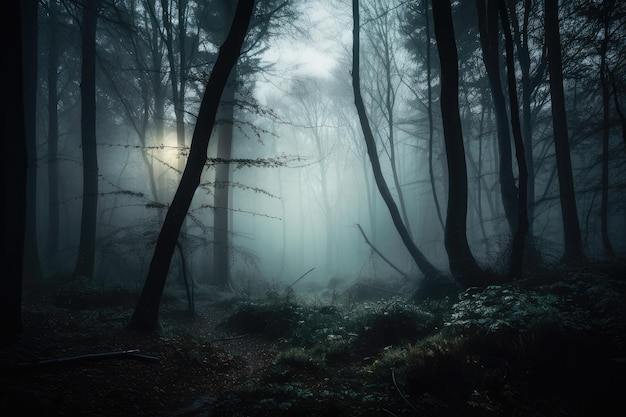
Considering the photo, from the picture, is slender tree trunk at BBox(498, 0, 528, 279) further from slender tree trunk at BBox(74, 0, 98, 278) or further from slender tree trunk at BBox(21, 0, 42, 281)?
slender tree trunk at BBox(21, 0, 42, 281)

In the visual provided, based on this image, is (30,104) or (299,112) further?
(299,112)

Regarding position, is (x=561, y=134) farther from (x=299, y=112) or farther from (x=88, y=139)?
(x=299, y=112)

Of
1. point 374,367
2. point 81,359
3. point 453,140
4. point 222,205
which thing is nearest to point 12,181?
point 81,359

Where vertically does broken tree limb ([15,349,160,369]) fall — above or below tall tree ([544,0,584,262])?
below

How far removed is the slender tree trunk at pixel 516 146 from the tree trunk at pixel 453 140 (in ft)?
3.45

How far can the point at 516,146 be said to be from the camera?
26.0ft

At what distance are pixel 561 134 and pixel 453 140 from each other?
4818mm

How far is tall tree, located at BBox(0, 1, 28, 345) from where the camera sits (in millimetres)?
4723

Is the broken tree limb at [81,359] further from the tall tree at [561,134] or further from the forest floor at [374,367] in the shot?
the tall tree at [561,134]

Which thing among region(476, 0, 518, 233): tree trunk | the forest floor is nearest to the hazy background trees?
region(476, 0, 518, 233): tree trunk

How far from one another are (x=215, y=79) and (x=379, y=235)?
109 ft

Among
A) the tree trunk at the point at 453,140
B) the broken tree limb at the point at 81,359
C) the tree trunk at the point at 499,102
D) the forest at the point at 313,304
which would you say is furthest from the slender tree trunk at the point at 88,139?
the tree trunk at the point at 499,102

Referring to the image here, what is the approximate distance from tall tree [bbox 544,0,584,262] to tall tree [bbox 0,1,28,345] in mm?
13118

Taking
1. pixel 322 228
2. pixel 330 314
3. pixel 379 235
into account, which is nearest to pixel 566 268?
pixel 330 314
